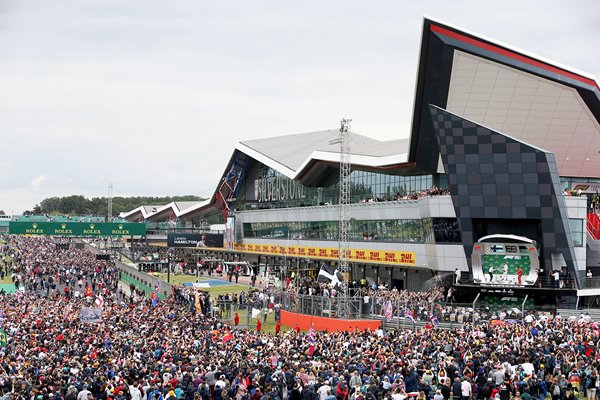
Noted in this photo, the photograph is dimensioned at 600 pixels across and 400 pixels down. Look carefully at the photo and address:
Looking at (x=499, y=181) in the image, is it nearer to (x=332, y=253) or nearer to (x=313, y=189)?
(x=332, y=253)

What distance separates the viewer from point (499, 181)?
4850 cm

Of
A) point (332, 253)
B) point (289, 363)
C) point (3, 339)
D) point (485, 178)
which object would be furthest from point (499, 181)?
point (3, 339)

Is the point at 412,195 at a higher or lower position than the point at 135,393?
higher

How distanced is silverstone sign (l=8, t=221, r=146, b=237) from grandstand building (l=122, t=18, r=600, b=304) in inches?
1457

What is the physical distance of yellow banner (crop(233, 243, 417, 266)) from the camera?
59.5 m

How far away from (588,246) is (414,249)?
12.7m

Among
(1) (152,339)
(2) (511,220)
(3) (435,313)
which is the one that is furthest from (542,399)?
(2) (511,220)

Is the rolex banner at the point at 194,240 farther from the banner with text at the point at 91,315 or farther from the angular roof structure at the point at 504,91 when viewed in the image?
the banner with text at the point at 91,315

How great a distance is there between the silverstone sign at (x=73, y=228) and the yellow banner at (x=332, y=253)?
46.8 feet

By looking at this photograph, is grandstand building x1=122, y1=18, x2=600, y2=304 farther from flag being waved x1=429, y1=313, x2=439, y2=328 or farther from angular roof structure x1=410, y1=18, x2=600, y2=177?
flag being waved x1=429, y1=313, x2=439, y2=328

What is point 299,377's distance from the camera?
789 inches

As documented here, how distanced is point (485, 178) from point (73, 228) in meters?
58.5

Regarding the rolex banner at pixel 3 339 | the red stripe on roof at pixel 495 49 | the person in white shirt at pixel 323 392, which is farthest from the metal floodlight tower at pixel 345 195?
the person in white shirt at pixel 323 392

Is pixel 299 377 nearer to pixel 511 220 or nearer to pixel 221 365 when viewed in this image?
pixel 221 365
